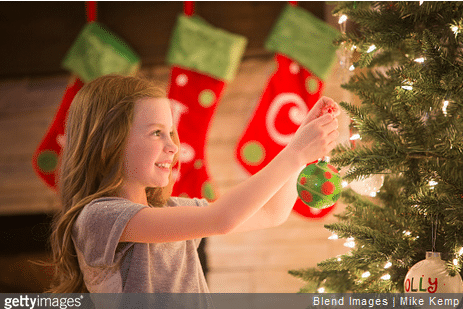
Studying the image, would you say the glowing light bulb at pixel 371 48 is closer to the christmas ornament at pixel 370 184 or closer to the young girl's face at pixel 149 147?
the christmas ornament at pixel 370 184

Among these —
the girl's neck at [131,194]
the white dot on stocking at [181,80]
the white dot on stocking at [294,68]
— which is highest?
the white dot on stocking at [294,68]

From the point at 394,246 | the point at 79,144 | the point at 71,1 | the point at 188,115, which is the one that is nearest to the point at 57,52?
the point at 71,1

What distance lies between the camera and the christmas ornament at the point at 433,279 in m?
0.83

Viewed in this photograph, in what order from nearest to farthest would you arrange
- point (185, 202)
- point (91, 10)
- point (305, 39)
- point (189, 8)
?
point (185, 202) < point (305, 39) < point (189, 8) < point (91, 10)

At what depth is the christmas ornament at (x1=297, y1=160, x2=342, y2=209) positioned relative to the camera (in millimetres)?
872

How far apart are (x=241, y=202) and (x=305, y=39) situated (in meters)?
1.29

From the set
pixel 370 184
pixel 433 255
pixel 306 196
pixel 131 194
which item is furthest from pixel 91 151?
pixel 433 255

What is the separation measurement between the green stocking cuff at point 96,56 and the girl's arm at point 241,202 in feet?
4.41

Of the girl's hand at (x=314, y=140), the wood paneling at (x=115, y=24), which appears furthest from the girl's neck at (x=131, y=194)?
the wood paneling at (x=115, y=24)

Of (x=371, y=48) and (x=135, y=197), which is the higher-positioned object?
(x=371, y=48)

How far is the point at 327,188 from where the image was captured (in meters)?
0.87

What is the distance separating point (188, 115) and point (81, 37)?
660 millimetres

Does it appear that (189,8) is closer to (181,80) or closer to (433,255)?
(181,80)

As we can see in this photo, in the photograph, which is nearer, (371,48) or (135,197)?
(371,48)
